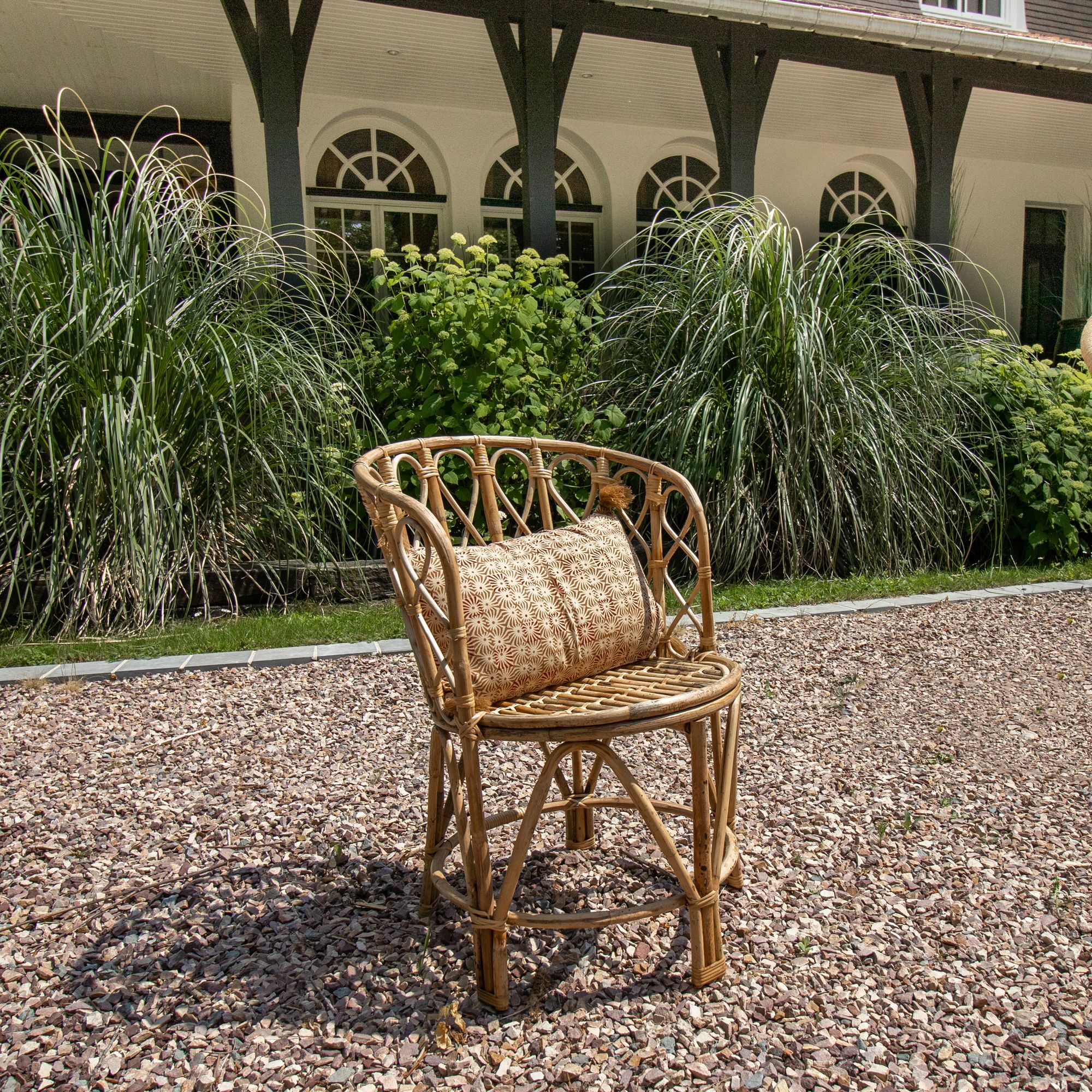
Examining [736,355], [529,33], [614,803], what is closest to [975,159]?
[529,33]

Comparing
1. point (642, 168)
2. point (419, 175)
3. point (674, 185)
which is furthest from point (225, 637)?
point (674, 185)

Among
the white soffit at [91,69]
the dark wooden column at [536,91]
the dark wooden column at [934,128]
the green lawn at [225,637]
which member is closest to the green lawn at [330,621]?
the green lawn at [225,637]

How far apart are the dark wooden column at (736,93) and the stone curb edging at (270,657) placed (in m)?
3.54

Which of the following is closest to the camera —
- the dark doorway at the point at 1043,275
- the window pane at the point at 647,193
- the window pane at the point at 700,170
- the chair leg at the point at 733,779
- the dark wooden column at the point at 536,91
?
the chair leg at the point at 733,779

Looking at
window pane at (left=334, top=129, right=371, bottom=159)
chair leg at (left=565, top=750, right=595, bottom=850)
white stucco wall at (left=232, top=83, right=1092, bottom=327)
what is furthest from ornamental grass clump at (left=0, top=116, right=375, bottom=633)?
window pane at (left=334, top=129, right=371, bottom=159)

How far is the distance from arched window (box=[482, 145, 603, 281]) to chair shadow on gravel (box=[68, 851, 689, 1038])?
7.28 metres

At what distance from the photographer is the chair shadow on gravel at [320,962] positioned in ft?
5.10

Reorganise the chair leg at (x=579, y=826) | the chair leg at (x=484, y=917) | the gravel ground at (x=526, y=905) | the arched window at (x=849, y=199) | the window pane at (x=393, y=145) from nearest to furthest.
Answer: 1. the gravel ground at (x=526, y=905)
2. the chair leg at (x=484, y=917)
3. the chair leg at (x=579, y=826)
4. the window pane at (x=393, y=145)
5. the arched window at (x=849, y=199)

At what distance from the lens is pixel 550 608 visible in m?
1.71

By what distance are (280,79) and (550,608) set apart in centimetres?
500

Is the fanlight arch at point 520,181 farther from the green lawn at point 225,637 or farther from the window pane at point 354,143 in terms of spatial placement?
the green lawn at point 225,637

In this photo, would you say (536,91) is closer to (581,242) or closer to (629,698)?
(581,242)

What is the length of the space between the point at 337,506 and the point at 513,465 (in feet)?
3.02

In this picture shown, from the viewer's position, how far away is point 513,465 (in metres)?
4.84
